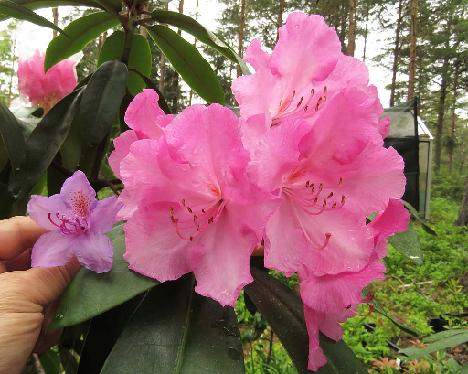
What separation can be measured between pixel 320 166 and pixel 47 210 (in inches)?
13.6

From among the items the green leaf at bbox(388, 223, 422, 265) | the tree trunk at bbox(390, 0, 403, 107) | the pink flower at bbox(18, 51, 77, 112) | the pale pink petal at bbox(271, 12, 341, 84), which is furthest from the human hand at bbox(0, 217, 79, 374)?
the tree trunk at bbox(390, 0, 403, 107)

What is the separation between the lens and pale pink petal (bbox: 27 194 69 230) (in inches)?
22.1

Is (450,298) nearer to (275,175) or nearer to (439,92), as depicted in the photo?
(275,175)

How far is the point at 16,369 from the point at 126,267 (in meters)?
0.15

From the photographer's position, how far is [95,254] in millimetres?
519

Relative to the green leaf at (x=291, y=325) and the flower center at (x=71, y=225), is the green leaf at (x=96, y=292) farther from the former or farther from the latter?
the green leaf at (x=291, y=325)

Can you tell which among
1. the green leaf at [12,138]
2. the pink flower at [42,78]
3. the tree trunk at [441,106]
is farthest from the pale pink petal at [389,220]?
the tree trunk at [441,106]

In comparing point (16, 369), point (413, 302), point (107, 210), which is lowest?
point (413, 302)

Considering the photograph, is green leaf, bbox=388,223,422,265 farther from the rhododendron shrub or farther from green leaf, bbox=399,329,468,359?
green leaf, bbox=399,329,468,359

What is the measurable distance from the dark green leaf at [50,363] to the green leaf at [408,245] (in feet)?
3.12

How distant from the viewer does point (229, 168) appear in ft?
1.43

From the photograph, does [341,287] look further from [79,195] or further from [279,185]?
[79,195]

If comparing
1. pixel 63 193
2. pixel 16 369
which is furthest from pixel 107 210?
pixel 16 369

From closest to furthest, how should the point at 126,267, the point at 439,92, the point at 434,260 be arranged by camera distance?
the point at 126,267, the point at 434,260, the point at 439,92
